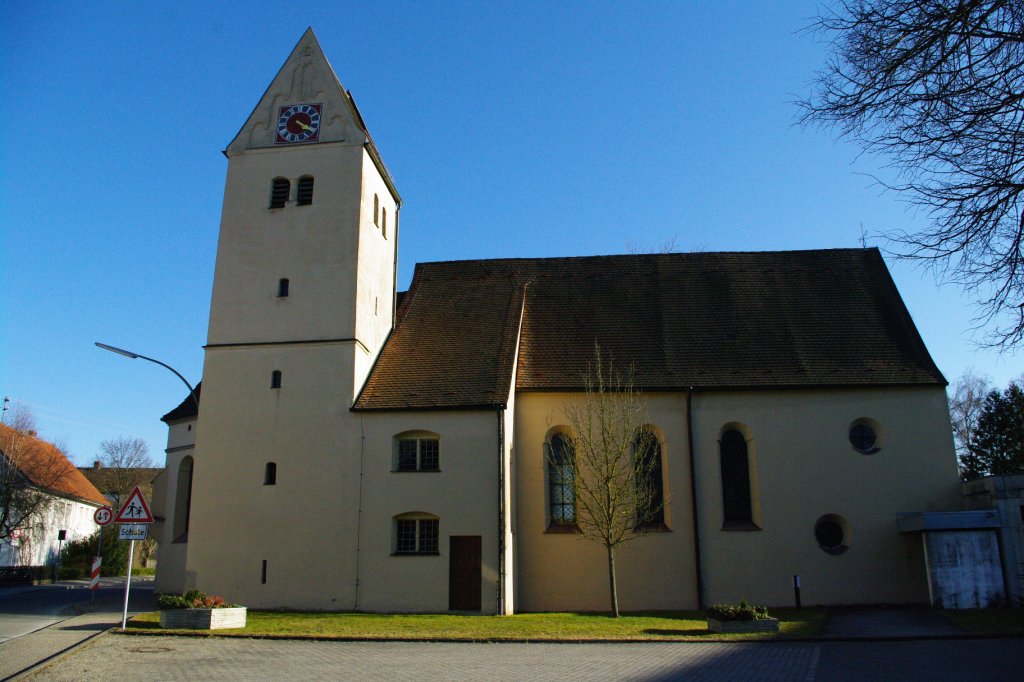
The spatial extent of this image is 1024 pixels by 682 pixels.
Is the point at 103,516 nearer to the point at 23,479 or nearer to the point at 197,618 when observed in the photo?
the point at 197,618

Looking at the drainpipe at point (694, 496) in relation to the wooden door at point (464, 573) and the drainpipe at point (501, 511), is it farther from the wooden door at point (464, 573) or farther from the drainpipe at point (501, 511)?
the wooden door at point (464, 573)

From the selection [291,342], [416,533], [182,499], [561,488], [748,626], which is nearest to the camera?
[748,626]

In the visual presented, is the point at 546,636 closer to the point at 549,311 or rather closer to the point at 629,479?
the point at 629,479

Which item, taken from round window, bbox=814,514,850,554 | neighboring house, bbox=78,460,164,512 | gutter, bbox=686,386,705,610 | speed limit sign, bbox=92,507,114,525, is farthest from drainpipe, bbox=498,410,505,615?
neighboring house, bbox=78,460,164,512

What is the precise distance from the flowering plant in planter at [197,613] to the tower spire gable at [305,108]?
1463 centimetres

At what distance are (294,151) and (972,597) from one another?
23642 millimetres

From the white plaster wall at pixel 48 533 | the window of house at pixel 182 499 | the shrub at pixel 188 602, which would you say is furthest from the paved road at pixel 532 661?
the white plaster wall at pixel 48 533

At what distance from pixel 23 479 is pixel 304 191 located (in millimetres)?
29194

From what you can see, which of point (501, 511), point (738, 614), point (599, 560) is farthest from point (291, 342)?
point (738, 614)

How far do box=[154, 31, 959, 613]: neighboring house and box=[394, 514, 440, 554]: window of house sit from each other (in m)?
0.07

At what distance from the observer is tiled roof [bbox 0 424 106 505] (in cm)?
4503

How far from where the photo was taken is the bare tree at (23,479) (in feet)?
136

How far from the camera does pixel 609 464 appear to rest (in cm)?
2189

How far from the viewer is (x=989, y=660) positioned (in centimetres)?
1332
